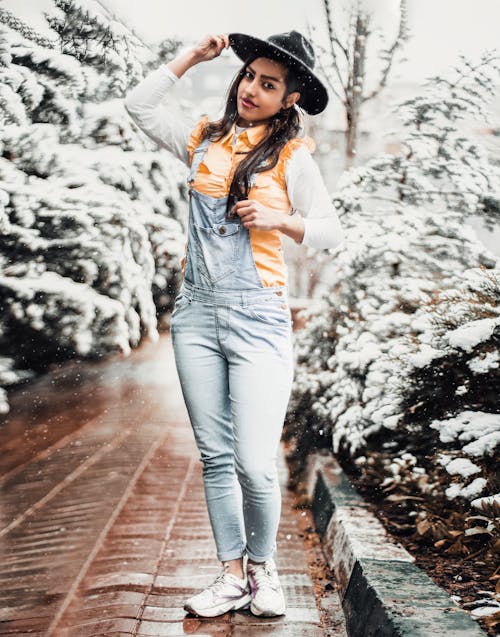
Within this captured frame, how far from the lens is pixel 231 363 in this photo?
192 cm

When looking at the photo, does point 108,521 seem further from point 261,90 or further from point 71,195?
point 261,90

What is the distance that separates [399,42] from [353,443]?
7.48ft

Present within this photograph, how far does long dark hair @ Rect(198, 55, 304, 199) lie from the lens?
1.84 metres

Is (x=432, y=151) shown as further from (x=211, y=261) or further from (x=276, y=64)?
(x=211, y=261)

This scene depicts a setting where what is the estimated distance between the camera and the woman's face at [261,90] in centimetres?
190

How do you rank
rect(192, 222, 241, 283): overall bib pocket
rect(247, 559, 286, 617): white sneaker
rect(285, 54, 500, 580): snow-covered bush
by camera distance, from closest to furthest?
rect(192, 222, 241, 283): overall bib pocket, rect(247, 559, 286, 617): white sneaker, rect(285, 54, 500, 580): snow-covered bush

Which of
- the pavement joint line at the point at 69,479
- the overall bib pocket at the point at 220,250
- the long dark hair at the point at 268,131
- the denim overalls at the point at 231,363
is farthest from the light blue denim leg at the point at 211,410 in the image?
the pavement joint line at the point at 69,479

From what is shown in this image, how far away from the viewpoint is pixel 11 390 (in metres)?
3.72

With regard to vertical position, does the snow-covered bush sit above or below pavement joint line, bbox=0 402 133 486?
above

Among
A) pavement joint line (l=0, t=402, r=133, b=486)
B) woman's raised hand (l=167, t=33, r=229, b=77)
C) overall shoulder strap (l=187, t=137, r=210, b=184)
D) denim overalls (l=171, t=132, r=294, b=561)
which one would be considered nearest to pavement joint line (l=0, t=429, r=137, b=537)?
pavement joint line (l=0, t=402, r=133, b=486)

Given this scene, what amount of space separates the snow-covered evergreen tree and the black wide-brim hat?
0.90m

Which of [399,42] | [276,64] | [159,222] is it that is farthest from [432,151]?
[276,64]

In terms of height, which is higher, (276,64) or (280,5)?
(280,5)

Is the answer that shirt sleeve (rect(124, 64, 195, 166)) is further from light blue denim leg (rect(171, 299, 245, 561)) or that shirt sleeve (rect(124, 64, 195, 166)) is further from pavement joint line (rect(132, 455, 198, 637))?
pavement joint line (rect(132, 455, 198, 637))
